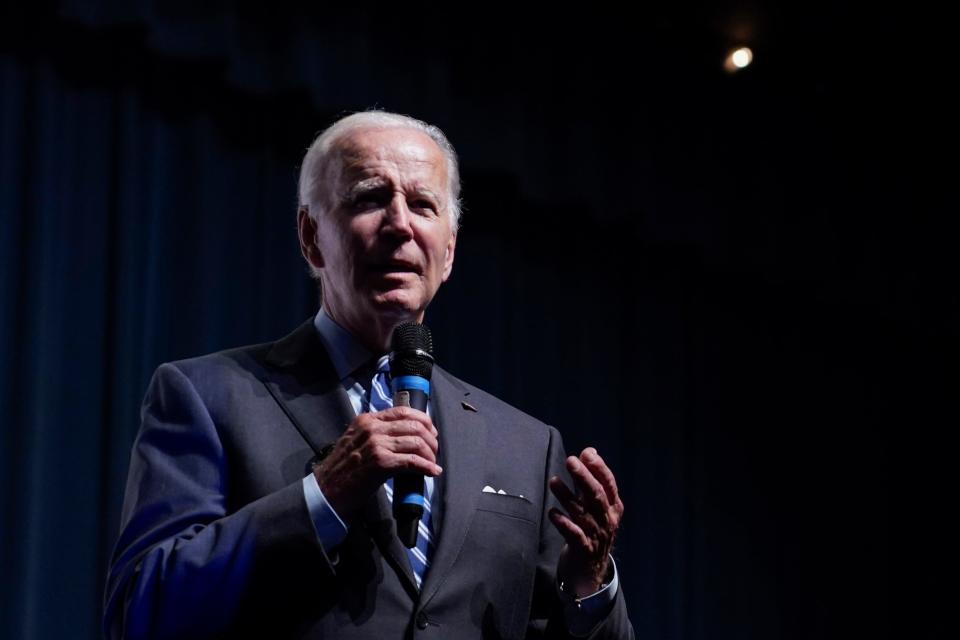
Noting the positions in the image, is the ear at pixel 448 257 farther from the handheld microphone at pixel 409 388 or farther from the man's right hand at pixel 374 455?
the man's right hand at pixel 374 455

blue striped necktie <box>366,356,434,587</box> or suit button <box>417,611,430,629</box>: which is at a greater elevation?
blue striped necktie <box>366,356,434,587</box>

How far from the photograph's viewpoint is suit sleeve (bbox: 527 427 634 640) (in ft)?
6.45

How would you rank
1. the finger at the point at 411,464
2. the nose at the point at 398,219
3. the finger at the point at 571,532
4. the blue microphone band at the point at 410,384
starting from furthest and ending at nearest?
the nose at the point at 398,219 → the finger at the point at 571,532 → the blue microphone band at the point at 410,384 → the finger at the point at 411,464

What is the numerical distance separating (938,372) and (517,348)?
8.38ft

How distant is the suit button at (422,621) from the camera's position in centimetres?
176

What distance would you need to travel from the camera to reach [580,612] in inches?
76.2

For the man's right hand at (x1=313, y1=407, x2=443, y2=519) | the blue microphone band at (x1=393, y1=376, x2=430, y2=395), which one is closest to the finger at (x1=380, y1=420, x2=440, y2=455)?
the man's right hand at (x1=313, y1=407, x2=443, y2=519)

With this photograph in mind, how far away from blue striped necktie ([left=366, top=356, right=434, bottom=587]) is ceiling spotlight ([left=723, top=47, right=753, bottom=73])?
3389mm

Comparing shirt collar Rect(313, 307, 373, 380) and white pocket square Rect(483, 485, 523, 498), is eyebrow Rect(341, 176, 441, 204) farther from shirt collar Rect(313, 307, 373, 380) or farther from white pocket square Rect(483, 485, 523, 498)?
white pocket square Rect(483, 485, 523, 498)

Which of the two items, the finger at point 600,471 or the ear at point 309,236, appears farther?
the ear at point 309,236

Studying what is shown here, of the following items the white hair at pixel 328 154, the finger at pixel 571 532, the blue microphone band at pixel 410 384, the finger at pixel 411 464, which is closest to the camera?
the finger at pixel 411 464

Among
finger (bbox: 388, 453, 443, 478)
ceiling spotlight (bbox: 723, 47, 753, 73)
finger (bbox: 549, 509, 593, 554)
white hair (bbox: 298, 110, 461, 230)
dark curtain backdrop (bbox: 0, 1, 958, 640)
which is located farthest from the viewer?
ceiling spotlight (bbox: 723, 47, 753, 73)

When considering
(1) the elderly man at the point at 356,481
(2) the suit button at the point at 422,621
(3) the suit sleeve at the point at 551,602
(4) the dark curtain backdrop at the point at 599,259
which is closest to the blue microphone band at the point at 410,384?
(1) the elderly man at the point at 356,481

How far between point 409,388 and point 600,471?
0.34m
